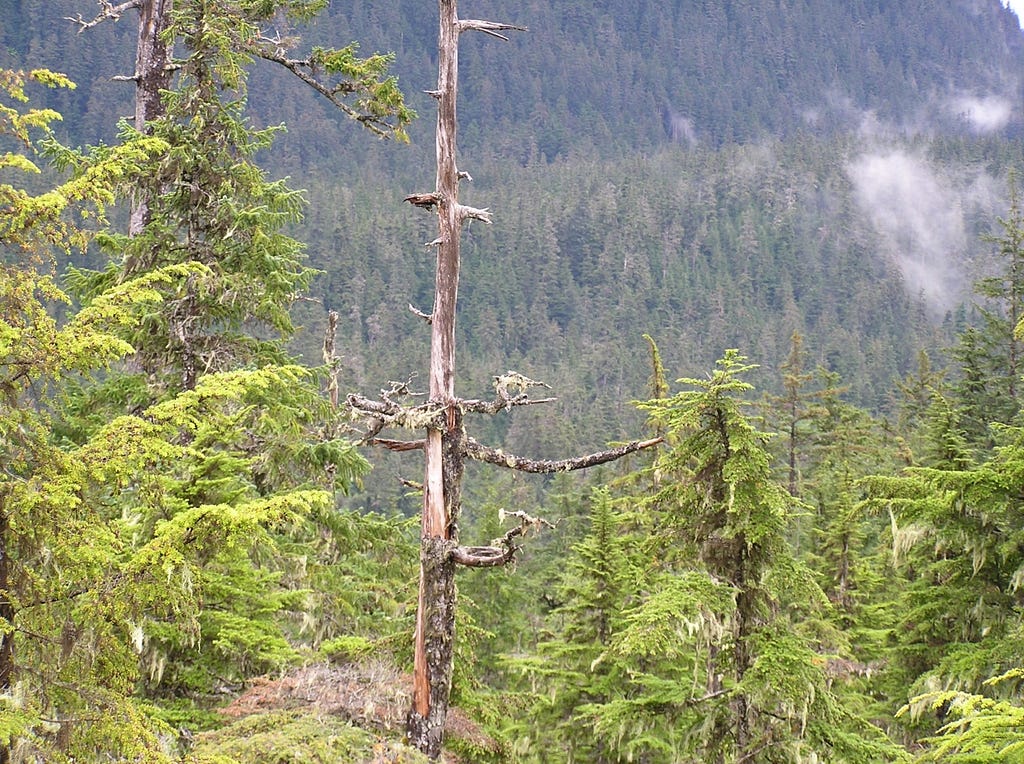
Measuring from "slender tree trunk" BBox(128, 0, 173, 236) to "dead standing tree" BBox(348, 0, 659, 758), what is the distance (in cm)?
530

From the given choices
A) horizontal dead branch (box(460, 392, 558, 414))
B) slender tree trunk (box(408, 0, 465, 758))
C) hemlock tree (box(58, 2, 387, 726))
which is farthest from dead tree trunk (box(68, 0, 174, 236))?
horizontal dead branch (box(460, 392, 558, 414))

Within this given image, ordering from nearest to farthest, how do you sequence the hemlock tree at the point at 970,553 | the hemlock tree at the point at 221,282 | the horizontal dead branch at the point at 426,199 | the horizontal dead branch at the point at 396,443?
the horizontal dead branch at the point at 396,443, the horizontal dead branch at the point at 426,199, the hemlock tree at the point at 970,553, the hemlock tree at the point at 221,282

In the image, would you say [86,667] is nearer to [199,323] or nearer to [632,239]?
[199,323]

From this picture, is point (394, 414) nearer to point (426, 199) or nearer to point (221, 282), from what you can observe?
point (426, 199)

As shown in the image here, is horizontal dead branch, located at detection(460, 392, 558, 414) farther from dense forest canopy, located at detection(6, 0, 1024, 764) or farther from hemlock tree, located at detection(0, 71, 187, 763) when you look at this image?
hemlock tree, located at detection(0, 71, 187, 763)

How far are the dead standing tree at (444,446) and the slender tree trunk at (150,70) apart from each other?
5.30 meters

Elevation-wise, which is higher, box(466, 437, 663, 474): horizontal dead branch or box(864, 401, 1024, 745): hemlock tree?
box(466, 437, 663, 474): horizontal dead branch

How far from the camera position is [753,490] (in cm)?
954

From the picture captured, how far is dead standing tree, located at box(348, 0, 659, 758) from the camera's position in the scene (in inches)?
316

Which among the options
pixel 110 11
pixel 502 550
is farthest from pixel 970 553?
pixel 110 11

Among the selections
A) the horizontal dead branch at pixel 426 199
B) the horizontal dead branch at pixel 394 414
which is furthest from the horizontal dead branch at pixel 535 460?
the horizontal dead branch at pixel 426 199

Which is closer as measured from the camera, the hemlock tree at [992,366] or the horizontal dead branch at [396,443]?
the horizontal dead branch at [396,443]

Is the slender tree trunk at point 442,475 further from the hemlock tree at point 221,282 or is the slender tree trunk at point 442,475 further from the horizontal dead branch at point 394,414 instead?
the hemlock tree at point 221,282

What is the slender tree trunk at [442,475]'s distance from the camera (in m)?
8.05
